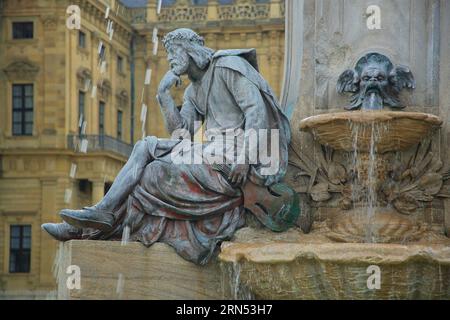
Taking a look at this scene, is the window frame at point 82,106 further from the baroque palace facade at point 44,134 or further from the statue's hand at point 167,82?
the statue's hand at point 167,82

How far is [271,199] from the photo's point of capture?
8.11 m

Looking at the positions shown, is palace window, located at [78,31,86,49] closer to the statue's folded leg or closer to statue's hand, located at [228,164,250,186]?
the statue's folded leg

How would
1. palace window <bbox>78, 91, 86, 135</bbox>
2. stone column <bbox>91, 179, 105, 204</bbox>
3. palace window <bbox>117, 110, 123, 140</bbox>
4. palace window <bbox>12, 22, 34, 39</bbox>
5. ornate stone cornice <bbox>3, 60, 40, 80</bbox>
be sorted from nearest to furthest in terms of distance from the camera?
stone column <bbox>91, 179, 105, 204</bbox>
ornate stone cornice <bbox>3, 60, 40, 80</bbox>
palace window <bbox>12, 22, 34, 39</bbox>
palace window <bbox>78, 91, 86, 135</bbox>
palace window <bbox>117, 110, 123, 140</bbox>

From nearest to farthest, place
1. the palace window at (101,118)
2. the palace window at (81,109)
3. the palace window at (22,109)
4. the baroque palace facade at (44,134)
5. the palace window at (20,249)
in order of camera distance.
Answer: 1. the palace window at (20,249)
2. the baroque palace facade at (44,134)
3. the palace window at (22,109)
4. the palace window at (81,109)
5. the palace window at (101,118)

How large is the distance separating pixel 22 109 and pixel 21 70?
4.49ft

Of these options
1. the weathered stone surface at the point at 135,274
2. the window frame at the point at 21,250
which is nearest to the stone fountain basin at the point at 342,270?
the weathered stone surface at the point at 135,274

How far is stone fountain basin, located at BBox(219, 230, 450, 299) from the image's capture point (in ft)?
23.6

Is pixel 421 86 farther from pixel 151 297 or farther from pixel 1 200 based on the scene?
pixel 1 200

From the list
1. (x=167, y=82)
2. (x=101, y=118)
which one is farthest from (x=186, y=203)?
(x=101, y=118)

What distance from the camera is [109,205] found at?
8055mm

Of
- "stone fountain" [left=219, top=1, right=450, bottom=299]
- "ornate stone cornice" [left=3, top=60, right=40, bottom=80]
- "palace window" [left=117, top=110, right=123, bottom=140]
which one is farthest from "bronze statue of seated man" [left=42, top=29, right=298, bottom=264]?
"palace window" [left=117, top=110, right=123, bottom=140]

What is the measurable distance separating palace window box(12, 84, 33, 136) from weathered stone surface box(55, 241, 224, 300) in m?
38.9

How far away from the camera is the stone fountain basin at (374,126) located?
316 inches

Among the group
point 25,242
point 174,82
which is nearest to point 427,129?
point 174,82
